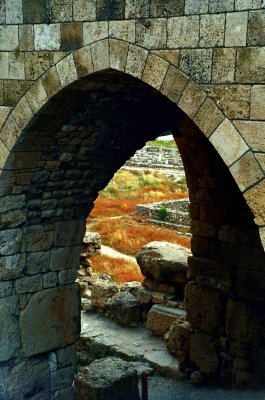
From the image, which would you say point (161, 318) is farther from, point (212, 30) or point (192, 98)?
point (212, 30)

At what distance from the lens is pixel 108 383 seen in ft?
27.0

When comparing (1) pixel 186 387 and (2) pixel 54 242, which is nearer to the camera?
(2) pixel 54 242

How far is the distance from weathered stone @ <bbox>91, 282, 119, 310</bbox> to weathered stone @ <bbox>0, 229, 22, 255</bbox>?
5.17 metres

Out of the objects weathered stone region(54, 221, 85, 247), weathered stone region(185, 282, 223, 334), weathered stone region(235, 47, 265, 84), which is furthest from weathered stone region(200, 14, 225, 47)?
weathered stone region(185, 282, 223, 334)

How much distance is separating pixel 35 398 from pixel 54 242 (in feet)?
5.88

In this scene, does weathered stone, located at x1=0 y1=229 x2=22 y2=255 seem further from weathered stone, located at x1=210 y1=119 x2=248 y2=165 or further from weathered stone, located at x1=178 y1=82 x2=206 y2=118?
weathered stone, located at x1=210 y1=119 x2=248 y2=165

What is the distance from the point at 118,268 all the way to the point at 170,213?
6.15 m

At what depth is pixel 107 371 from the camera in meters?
8.57

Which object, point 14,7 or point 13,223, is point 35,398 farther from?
point 14,7

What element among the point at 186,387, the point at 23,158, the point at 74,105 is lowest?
the point at 186,387

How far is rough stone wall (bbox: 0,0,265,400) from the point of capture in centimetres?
475

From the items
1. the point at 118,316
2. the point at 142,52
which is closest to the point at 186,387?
the point at 118,316

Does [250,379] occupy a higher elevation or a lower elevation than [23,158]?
lower

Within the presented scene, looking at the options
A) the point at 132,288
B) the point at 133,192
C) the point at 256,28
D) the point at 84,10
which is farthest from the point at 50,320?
the point at 133,192
